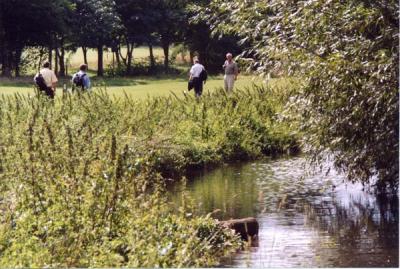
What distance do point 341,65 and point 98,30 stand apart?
5546 centimetres

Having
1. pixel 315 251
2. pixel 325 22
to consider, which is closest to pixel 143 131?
pixel 325 22

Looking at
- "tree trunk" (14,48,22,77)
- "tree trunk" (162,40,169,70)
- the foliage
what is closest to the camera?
the foliage

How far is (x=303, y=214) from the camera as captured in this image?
53.6 feet

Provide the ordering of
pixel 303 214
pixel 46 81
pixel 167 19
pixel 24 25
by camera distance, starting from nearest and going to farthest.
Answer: pixel 303 214, pixel 46 81, pixel 24 25, pixel 167 19

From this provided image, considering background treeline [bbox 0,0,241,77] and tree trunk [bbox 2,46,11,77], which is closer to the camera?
background treeline [bbox 0,0,241,77]

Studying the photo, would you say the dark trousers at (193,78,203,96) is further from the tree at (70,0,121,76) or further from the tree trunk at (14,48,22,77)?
the tree at (70,0,121,76)

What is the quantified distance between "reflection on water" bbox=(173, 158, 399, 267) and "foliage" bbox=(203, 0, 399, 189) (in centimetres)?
75

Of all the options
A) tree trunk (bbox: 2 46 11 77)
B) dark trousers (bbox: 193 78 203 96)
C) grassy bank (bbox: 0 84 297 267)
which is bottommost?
tree trunk (bbox: 2 46 11 77)

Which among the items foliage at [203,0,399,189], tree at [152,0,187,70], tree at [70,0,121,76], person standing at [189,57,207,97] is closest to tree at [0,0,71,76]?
tree at [70,0,121,76]

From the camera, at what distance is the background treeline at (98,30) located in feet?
209

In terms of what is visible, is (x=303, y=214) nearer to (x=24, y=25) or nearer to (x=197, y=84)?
(x=197, y=84)

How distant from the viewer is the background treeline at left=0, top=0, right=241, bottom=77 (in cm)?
6378

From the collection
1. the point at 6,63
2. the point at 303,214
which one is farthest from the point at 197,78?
the point at 6,63

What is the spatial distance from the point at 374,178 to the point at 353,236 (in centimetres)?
367
